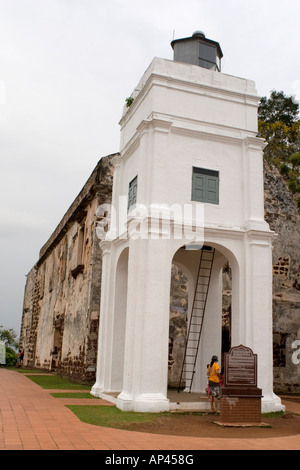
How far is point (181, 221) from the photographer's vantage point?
10719 millimetres

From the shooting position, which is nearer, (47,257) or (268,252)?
(268,252)

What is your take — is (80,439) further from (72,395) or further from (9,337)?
(9,337)

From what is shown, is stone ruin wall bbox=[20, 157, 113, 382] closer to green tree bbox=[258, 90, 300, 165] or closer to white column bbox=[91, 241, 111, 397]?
white column bbox=[91, 241, 111, 397]

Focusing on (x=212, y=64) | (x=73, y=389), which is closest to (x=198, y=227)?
(x=212, y=64)

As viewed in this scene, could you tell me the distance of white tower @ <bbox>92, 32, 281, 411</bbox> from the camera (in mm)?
10016

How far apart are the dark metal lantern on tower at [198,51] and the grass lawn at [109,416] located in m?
9.01

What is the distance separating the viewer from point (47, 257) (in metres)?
29.1

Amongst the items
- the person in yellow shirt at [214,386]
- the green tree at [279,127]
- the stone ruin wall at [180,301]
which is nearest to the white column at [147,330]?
the person in yellow shirt at [214,386]

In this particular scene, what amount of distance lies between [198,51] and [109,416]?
9.52m

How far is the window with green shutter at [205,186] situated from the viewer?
37.1 ft

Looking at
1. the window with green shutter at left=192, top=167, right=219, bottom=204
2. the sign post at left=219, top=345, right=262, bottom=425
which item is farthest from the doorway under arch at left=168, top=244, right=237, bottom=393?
the sign post at left=219, top=345, right=262, bottom=425

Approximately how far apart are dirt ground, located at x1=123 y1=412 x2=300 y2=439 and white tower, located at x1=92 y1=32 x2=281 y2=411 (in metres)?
0.82

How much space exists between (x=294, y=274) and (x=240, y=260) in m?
7.19

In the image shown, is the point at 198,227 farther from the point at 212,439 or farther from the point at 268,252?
the point at 212,439
